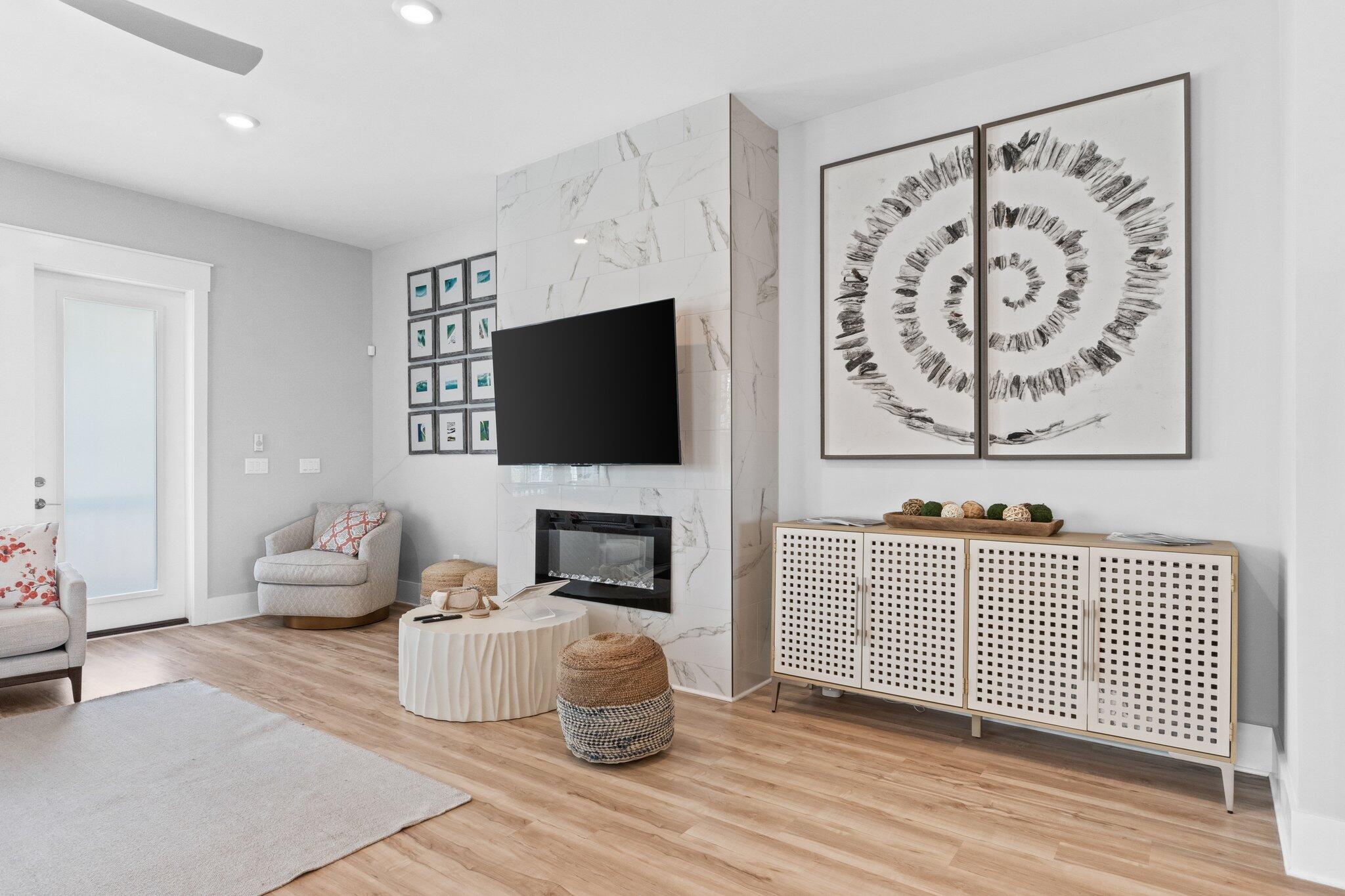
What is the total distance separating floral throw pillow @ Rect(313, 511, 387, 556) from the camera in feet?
16.6

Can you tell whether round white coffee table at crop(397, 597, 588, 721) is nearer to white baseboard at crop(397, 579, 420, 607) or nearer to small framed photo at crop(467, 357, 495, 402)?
small framed photo at crop(467, 357, 495, 402)

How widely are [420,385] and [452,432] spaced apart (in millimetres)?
526

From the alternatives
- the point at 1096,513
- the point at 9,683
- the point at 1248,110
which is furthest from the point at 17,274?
the point at 1248,110

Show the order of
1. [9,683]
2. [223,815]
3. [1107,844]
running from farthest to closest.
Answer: [9,683]
[223,815]
[1107,844]

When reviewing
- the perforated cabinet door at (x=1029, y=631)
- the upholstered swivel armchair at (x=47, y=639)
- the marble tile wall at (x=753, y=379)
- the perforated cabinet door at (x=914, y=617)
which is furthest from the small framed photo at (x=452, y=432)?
the perforated cabinet door at (x=1029, y=631)

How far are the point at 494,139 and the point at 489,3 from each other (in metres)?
1.22

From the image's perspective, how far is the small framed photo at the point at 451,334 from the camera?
5277 mm

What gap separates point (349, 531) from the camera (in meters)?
5.09

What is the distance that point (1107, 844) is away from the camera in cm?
214

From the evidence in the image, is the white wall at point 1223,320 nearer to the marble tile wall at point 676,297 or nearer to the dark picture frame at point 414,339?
the marble tile wall at point 676,297

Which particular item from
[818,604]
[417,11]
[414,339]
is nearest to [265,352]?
[414,339]

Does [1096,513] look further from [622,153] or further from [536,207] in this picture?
[536,207]

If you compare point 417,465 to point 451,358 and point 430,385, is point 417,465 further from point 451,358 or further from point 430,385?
point 451,358

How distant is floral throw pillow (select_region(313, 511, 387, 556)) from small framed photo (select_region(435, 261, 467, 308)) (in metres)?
1.57
